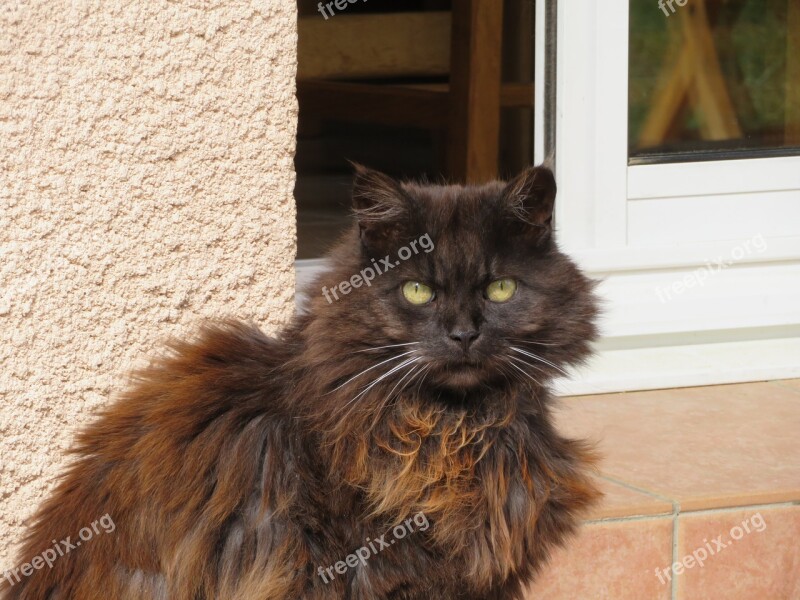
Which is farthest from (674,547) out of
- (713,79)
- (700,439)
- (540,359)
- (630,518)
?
(713,79)

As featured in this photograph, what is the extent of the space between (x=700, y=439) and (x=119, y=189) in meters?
1.58

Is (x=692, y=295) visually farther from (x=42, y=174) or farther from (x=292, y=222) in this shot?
(x=42, y=174)

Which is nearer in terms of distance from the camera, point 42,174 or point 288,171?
point 42,174

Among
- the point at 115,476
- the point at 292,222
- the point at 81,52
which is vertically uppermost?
the point at 81,52

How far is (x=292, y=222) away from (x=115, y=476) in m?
0.77

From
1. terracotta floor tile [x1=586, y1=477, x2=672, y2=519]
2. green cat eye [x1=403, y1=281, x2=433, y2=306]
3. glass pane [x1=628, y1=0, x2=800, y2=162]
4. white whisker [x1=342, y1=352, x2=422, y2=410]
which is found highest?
glass pane [x1=628, y1=0, x2=800, y2=162]

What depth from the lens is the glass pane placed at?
313 cm

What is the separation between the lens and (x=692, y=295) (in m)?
3.10

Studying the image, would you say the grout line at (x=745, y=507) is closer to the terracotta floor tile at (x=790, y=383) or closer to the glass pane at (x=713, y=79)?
the terracotta floor tile at (x=790, y=383)

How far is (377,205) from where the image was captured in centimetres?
182

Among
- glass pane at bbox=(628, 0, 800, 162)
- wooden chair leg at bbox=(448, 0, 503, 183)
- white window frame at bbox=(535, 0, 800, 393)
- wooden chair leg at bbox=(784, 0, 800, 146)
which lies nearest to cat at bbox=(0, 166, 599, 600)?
white window frame at bbox=(535, 0, 800, 393)

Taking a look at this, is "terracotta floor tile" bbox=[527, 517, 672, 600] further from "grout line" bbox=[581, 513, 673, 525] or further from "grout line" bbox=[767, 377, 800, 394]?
"grout line" bbox=[767, 377, 800, 394]

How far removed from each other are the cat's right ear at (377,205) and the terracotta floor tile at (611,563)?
2.76 ft

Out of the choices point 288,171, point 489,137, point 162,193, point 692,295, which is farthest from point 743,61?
point 162,193
